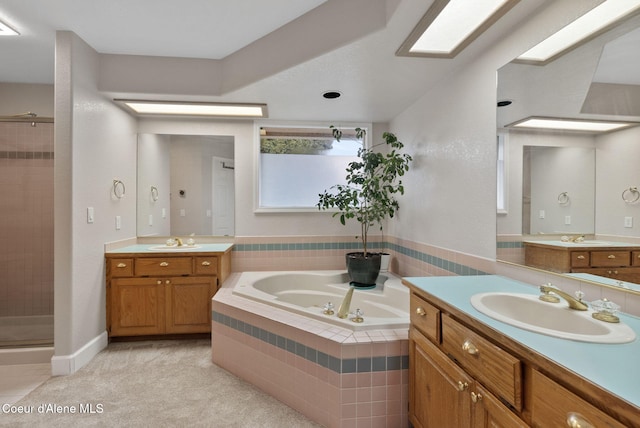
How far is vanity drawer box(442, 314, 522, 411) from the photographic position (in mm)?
861

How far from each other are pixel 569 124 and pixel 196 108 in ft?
9.43

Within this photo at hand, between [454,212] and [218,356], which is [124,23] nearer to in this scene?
[218,356]

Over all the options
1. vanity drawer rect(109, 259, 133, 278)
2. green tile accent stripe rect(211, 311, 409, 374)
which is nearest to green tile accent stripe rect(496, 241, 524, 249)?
green tile accent stripe rect(211, 311, 409, 374)

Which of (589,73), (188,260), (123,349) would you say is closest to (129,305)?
(123,349)

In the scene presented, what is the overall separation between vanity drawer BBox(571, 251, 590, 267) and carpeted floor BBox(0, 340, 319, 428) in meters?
1.53

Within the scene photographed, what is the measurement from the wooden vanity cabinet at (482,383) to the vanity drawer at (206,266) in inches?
72.1

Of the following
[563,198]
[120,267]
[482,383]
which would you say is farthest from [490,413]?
[120,267]

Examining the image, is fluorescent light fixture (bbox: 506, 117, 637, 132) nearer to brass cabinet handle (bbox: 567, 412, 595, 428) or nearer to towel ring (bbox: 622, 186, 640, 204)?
towel ring (bbox: 622, 186, 640, 204)

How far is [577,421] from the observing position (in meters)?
0.66

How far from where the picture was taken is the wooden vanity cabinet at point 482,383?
2.18 feet

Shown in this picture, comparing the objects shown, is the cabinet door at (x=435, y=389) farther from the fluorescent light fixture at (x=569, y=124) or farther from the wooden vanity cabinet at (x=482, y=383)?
the fluorescent light fixture at (x=569, y=124)

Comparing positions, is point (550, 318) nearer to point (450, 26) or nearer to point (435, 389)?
point (435, 389)

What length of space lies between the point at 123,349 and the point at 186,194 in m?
1.53

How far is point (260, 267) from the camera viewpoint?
3.26m
